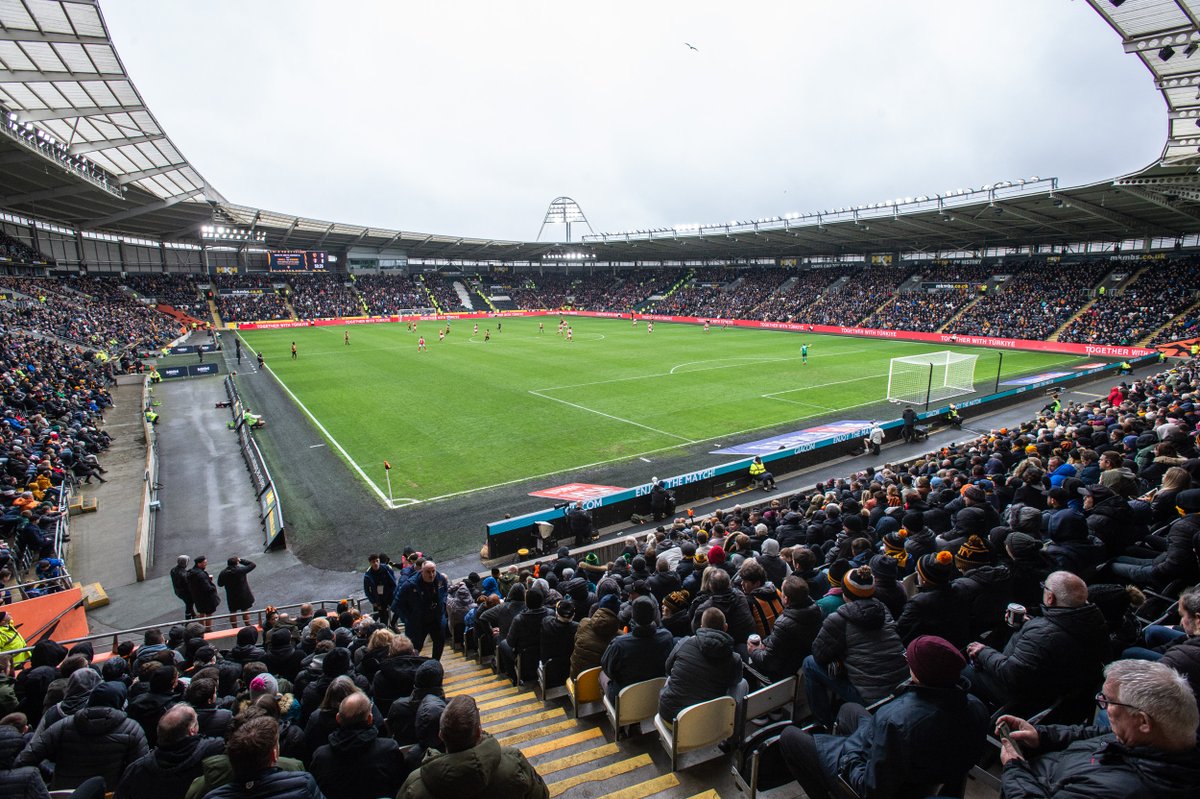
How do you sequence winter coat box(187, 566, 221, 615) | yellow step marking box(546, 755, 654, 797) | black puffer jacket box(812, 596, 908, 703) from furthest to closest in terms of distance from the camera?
winter coat box(187, 566, 221, 615), yellow step marking box(546, 755, 654, 797), black puffer jacket box(812, 596, 908, 703)

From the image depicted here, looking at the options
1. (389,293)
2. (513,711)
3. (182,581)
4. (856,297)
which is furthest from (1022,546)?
(389,293)

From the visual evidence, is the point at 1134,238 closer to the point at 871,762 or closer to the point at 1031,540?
the point at 1031,540

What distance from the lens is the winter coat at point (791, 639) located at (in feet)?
17.0

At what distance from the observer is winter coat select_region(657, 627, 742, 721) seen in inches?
191

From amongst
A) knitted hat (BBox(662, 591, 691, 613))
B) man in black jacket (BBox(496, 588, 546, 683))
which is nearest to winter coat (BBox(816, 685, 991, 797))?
knitted hat (BBox(662, 591, 691, 613))

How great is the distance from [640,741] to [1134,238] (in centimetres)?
6584

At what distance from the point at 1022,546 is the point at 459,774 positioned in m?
5.10

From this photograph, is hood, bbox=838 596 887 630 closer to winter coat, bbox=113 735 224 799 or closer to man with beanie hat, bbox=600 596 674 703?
man with beanie hat, bbox=600 596 674 703

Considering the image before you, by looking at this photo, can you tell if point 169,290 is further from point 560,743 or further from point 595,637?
point 560,743

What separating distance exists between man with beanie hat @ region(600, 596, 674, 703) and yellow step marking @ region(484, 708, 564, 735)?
1.33 meters

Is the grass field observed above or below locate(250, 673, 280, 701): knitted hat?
below

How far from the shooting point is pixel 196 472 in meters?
20.7

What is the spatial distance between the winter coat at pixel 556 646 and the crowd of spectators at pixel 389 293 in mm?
78817

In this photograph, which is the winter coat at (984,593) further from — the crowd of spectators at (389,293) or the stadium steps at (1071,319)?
the crowd of spectators at (389,293)
